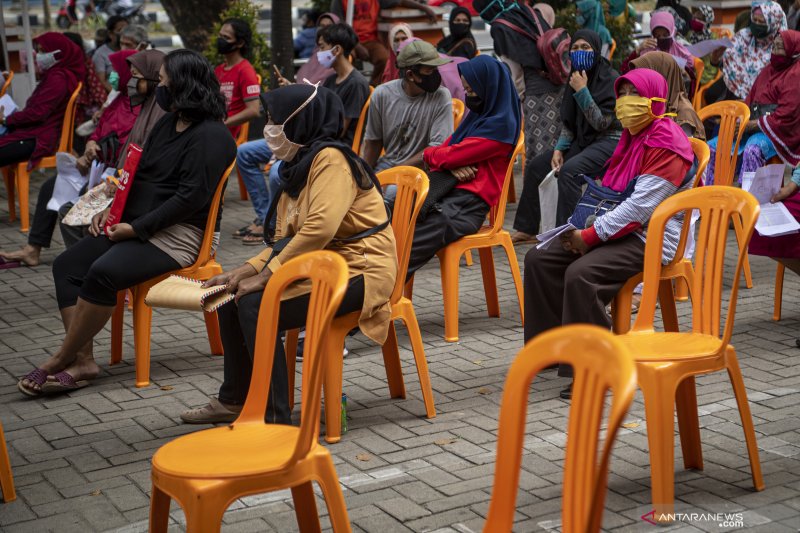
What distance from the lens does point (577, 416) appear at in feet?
8.69

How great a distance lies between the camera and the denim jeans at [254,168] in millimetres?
8984

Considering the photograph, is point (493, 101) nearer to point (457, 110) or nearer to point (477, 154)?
point (477, 154)

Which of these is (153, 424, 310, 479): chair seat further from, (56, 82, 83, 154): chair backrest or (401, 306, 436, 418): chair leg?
(56, 82, 83, 154): chair backrest

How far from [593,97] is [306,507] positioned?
4.25 m

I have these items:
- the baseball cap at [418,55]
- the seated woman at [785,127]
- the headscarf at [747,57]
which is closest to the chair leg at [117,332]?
the baseball cap at [418,55]

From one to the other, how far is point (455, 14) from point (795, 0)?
3203 millimetres

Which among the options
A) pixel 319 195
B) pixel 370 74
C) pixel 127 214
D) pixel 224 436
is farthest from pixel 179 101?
pixel 370 74

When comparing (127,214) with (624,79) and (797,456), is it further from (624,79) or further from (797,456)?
(797,456)

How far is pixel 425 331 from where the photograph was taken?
6590 millimetres

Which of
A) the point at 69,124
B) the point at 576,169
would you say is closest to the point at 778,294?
the point at 576,169

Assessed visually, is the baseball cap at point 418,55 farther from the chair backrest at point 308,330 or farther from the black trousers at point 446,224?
the chair backrest at point 308,330

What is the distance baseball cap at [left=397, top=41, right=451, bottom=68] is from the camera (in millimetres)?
6875

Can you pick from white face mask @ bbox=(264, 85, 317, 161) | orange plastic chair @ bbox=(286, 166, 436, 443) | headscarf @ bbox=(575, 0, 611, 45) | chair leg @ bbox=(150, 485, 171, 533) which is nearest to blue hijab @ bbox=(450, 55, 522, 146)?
orange plastic chair @ bbox=(286, 166, 436, 443)

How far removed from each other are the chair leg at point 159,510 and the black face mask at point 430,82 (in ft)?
13.5
